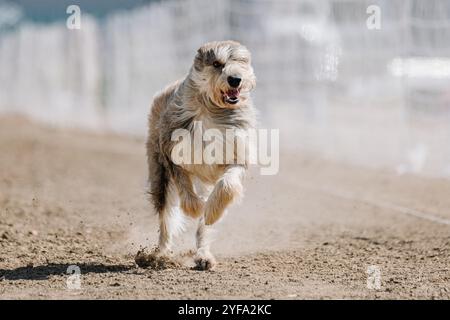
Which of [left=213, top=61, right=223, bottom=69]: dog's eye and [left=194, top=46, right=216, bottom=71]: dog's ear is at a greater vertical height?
[left=194, top=46, right=216, bottom=71]: dog's ear

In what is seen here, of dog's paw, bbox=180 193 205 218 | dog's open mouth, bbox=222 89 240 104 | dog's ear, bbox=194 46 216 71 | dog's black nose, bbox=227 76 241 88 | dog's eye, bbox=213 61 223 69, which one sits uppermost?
dog's ear, bbox=194 46 216 71

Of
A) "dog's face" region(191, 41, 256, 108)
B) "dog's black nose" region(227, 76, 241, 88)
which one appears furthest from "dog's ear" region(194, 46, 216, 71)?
"dog's black nose" region(227, 76, 241, 88)

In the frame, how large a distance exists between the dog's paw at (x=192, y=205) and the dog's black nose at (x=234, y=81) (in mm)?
852

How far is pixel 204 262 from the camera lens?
5.77 metres

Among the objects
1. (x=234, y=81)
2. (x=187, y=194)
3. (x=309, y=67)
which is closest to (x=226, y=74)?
(x=234, y=81)

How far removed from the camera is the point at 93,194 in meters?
10.3

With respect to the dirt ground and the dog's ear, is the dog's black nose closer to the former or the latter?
the dog's ear

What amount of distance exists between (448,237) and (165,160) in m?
2.41

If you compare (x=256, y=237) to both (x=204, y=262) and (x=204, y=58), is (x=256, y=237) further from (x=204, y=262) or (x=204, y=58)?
(x=204, y=58)

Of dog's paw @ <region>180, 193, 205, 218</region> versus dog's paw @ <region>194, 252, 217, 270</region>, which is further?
dog's paw @ <region>180, 193, 205, 218</region>

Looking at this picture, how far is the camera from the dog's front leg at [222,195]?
5602 millimetres

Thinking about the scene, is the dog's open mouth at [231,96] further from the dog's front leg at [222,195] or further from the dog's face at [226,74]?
the dog's front leg at [222,195]

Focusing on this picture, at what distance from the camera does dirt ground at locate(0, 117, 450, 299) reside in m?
4.93

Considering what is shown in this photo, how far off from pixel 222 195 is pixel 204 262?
0.50 meters
